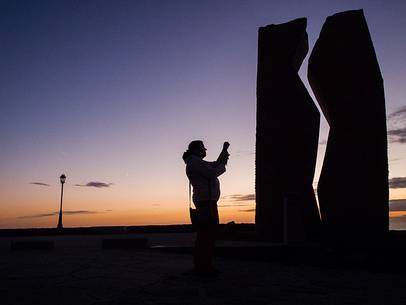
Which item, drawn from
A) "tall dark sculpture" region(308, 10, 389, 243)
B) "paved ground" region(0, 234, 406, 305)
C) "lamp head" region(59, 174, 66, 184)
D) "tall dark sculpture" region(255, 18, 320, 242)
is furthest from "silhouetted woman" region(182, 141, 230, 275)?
"lamp head" region(59, 174, 66, 184)

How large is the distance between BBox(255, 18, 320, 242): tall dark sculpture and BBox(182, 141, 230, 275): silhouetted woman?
6.64 m

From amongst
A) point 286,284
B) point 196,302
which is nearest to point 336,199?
point 286,284

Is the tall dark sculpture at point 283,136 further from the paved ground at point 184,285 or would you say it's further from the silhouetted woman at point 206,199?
the silhouetted woman at point 206,199

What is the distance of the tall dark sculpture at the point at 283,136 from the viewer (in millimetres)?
11750

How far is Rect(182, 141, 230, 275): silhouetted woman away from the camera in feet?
16.7

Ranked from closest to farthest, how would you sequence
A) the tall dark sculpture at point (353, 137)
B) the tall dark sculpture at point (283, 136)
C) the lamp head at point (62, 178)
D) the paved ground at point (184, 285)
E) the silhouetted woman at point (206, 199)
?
the paved ground at point (184, 285), the silhouetted woman at point (206, 199), the tall dark sculpture at point (353, 137), the tall dark sculpture at point (283, 136), the lamp head at point (62, 178)

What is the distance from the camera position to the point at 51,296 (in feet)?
12.6

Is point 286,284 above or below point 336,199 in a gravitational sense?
below

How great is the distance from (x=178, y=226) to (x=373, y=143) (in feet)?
38.9

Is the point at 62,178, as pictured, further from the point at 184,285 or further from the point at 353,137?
the point at 184,285

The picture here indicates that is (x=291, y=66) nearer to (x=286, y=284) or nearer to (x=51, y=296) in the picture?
(x=286, y=284)

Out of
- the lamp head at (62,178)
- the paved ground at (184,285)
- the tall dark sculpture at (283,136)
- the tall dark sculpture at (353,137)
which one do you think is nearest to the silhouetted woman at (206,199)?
the paved ground at (184,285)

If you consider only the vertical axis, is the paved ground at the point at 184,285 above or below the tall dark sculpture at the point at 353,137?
below

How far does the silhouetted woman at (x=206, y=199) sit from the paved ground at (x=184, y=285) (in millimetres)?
291
